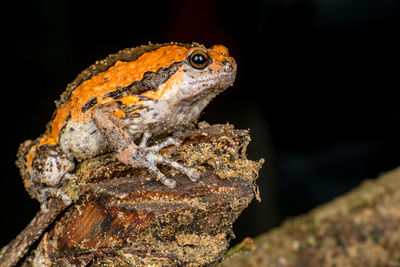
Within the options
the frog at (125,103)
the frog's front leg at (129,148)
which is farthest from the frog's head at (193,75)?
the frog's front leg at (129,148)

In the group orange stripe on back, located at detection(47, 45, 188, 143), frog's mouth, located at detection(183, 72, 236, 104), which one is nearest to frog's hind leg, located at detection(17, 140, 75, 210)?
orange stripe on back, located at detection(47, 45, 188, 143)

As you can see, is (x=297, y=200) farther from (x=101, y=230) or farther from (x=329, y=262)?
(x=101, y=230)

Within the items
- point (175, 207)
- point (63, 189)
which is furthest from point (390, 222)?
point (63, 189)

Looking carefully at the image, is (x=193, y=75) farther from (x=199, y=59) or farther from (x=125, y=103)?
(x=125, y=103)

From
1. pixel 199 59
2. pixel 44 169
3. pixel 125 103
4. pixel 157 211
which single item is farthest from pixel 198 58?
pixel 44 169

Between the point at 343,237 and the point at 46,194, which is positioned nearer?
the point at 46,194

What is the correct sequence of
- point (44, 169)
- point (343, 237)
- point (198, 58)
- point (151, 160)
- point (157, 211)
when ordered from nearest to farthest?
point (157, 211) → point (151, 160) → point (198, 58) → point (44, 169) → point (343, 237)

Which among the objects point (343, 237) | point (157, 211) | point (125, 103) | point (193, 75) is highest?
point (193, 75)

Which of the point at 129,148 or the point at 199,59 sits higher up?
the point at 199,59
